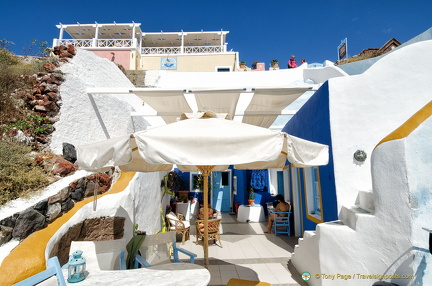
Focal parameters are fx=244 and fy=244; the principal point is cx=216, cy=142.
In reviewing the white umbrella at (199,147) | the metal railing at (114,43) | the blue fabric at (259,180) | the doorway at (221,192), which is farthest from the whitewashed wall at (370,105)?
the metal railing at (114,43)

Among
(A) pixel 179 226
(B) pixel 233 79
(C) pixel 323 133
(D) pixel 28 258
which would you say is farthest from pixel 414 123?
(B) pixel 233 79

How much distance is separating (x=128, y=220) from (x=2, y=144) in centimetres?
245

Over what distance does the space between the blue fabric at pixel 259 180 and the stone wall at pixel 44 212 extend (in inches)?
355

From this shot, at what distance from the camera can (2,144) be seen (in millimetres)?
3939

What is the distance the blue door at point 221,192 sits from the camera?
13375 mm

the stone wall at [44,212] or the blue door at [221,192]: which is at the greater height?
the stone wall at [44,212]

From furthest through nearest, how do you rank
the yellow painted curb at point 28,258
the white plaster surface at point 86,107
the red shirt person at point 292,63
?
1. the red shirt person at point 292,63
2. the white plaster surface at point 86,107
3. the yellow painted curb at point 28,258

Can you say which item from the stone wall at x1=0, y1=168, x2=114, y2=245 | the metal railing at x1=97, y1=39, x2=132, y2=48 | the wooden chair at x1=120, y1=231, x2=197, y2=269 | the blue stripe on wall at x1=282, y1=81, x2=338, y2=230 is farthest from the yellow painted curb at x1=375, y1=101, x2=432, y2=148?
the metal railing at x1=97, y1=39, x2=132, y2=48

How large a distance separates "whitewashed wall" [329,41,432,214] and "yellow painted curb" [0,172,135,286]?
14.7 ft

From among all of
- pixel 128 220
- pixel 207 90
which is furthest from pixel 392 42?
pixel 128 220

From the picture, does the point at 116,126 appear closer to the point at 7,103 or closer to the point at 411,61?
the point at 7,103

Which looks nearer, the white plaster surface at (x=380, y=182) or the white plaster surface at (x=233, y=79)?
the white plaster surface at (x=380, y=182)

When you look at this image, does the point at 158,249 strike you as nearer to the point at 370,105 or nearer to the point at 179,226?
the point at 179,226

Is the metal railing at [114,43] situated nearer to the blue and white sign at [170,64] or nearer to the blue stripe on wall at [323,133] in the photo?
the blue and white sign at [170,64]
